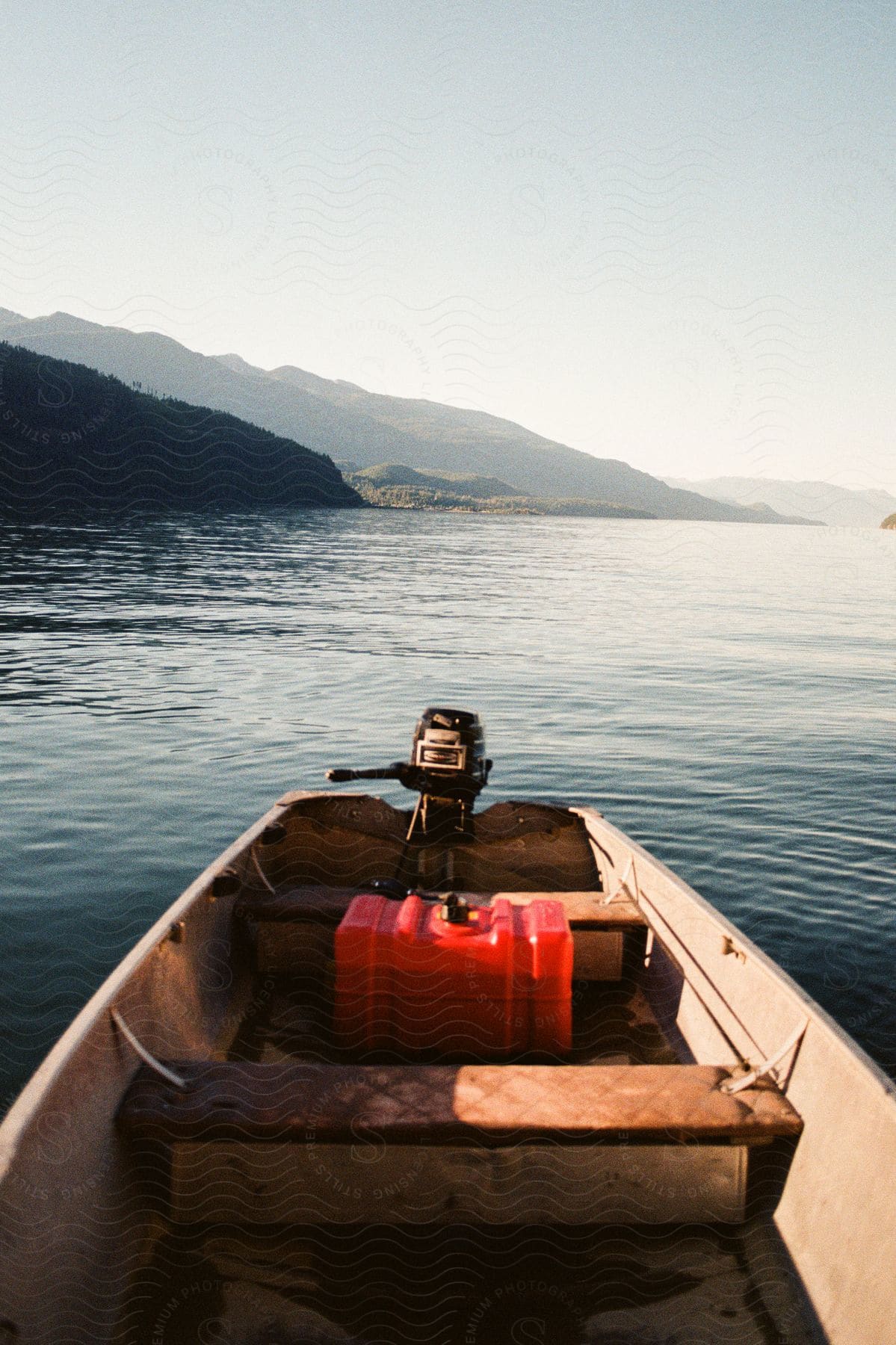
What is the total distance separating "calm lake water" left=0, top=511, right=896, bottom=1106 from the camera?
9.56 m

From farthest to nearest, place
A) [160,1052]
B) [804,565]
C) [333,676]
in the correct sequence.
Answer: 1. [804,565]
2. [333,676]
3. [160,1052]

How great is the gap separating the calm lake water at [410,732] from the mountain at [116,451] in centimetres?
6138

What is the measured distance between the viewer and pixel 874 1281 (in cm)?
357

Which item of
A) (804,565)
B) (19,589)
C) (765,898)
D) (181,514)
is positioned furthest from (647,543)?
(765,898)

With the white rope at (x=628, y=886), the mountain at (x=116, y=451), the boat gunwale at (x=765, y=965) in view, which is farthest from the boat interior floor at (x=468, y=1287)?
the mountain at (x=116, y=451)

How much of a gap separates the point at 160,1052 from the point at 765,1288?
3.26 meters

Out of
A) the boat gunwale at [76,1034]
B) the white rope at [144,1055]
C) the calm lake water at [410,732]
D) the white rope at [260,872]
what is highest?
the boat gunwale at [76,1034]

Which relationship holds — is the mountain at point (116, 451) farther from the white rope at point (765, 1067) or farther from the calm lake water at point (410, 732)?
the white rope at point (765, 1067)

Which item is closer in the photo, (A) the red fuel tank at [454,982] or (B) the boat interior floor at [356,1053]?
(A) the red fuel tank at [454,982]

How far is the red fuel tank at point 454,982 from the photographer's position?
540 cm

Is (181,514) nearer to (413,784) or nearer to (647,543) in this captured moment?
(647,543)

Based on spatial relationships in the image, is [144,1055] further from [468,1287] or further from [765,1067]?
[765,1067]

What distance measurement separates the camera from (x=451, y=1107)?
4.30 meters

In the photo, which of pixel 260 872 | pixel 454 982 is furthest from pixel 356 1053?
pixel 260 872
